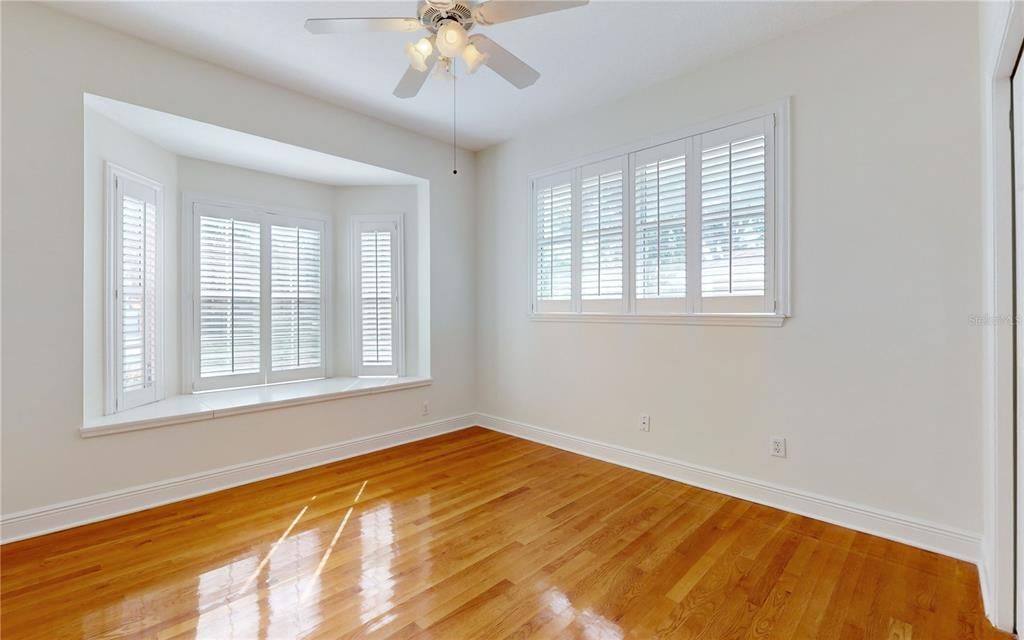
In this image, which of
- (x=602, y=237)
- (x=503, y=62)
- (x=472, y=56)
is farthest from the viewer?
(x=602, y=237)

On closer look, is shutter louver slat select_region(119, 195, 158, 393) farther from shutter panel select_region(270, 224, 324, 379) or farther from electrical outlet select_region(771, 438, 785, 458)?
electrical outlet select_region(771, 438, 785, 458)

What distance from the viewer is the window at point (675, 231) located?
2779mm

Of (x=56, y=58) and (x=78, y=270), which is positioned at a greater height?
(x=56, y=58)

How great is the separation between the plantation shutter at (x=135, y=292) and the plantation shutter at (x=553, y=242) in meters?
3.07

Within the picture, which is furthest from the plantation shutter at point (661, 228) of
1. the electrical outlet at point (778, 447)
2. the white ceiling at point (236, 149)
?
the white ceiling at point (236, 149)

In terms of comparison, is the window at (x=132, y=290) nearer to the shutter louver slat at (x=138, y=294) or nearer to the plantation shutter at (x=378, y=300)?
the shutter louver slat at (x=138, y=294)

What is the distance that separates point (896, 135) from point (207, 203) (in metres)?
4.89

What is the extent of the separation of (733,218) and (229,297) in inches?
161

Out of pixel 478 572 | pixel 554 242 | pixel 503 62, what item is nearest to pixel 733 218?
pixel 554 242

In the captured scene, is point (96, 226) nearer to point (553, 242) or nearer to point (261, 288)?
point (261, 288)

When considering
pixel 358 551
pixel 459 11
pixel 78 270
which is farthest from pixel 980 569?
pixel 78 270

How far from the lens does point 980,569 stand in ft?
6.82

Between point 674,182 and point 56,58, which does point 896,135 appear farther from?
point 56,58

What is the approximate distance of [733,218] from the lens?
2896 millimetres
